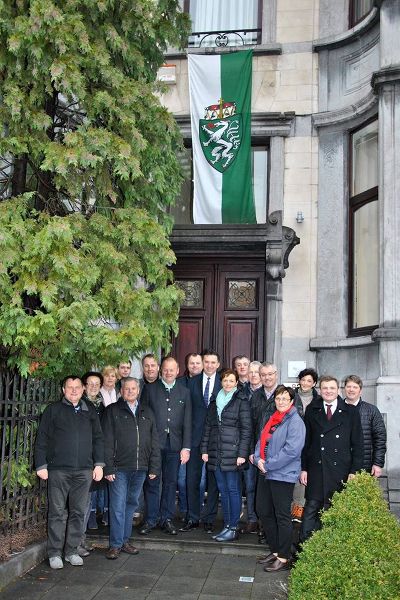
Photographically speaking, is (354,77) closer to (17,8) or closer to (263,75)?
(263,75)

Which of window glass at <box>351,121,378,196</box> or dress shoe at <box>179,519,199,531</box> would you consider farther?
window glass at <box>351,121,378,196</box>

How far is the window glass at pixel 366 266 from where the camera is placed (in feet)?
35.3

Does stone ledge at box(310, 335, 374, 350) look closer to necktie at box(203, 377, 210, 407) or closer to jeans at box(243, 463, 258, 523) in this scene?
necktie at box(203, 377, 210, 407)

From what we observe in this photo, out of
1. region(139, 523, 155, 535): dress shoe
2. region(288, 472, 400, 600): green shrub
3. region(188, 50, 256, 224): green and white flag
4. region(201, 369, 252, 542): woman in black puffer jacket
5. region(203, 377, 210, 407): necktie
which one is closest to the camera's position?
region(288, 472, 400, 600): green shrub

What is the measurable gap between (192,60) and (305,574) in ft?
29.6

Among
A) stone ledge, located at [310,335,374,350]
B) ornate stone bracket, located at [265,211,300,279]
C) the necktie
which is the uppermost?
ornate stone bracket, located at [265,211,300,279]

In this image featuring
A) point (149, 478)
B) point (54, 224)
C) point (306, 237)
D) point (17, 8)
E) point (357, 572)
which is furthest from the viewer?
point (306, 237)

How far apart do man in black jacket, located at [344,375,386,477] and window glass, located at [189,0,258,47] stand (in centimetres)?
711

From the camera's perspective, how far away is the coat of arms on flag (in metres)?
11.2

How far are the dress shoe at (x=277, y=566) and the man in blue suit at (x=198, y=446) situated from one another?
1309mm

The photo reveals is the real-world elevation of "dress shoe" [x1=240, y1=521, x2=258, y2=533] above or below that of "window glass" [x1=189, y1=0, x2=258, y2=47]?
below

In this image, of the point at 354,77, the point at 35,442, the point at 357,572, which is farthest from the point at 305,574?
the point at 354,77

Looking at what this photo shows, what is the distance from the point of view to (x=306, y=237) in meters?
11.3

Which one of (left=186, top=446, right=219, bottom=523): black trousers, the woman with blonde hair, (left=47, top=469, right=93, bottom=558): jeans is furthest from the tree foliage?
(left=186, top=446, right=219, bottom=523): black trousers
